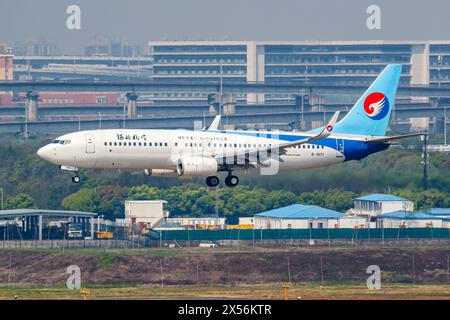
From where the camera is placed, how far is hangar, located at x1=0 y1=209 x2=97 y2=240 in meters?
108

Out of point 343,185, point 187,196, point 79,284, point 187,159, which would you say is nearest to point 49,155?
point 187,159

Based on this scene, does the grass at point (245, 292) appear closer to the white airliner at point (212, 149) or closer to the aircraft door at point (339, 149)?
the white airliner at point (212, 149)

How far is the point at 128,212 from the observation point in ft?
386

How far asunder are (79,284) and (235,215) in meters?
45.0

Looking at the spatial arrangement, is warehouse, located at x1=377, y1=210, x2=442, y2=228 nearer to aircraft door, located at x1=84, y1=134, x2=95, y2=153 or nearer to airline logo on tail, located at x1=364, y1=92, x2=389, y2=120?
airline logo on tail, located at x1=364, y1=92, x2=389, y2=120

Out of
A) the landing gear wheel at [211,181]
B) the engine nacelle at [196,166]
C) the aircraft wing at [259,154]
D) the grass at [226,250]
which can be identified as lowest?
the grass at [226,250]

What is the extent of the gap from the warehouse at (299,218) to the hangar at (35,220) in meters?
17.2

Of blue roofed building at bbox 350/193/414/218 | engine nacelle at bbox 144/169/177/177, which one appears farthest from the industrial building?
engine nacelle at bbox 144/169/177/177

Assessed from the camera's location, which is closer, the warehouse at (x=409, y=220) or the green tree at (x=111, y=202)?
the warehouse at (x=409, y=220)

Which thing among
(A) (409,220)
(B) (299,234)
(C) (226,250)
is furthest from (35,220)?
(A) (409,220)

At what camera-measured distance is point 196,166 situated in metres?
71.1

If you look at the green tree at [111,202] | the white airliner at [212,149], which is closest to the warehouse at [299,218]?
the green tree at [111,202]

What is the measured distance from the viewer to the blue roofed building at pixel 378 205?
116438 millimetres
